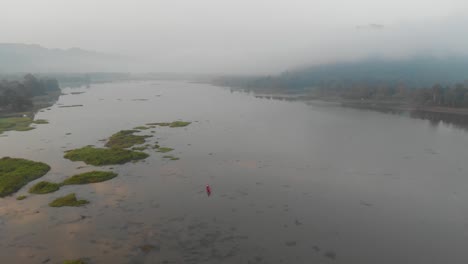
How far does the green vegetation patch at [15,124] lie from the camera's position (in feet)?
191

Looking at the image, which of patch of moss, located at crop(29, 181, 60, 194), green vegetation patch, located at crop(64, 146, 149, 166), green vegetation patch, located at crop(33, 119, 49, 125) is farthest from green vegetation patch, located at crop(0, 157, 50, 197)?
green vegetation patch, located at crop(33, 119, 49, 125)

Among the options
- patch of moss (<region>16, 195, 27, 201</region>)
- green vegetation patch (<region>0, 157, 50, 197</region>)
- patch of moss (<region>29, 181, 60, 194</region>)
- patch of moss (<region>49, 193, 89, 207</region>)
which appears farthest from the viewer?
green vegetation patch (<region>0, 157, 50, 197</region>)

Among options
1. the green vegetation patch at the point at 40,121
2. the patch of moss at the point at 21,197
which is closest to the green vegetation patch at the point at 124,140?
the patch of moss at the point at 21,197

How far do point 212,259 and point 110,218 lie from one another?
9.23 meters

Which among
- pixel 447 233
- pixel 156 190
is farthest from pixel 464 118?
pixel 156 190

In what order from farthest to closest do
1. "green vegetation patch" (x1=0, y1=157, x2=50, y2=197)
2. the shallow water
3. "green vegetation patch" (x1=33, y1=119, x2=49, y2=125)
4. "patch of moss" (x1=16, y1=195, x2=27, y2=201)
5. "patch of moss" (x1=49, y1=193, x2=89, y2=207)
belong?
1. "green vegetation patch" (x1=33, y1=119, x2=49, y2=125)
2. "green vegetation patch" (x1=0, y1=157, x2=50, y2=197)
3. "patch of moss" (x1=16, y1=195, x2=27, y2=201)
4. "patch of moss" (x1=49, y1=193, x2=89, y2=207)
5. the shallow water

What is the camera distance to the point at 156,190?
29953 millimetres

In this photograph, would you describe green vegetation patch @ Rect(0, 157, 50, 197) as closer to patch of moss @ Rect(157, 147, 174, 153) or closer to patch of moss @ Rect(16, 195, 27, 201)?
patch of moss @ Rect(16, 195, 27, 201)

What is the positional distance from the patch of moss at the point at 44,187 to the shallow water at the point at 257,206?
0.76m

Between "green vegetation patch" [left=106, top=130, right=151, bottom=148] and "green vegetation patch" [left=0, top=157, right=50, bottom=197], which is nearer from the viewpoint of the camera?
"green vegetation patch" [left=0, top=157, right=50, bottom=197]

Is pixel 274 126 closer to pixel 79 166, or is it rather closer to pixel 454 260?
pixel 79 166

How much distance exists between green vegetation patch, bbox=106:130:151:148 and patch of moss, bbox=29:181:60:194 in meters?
14.7

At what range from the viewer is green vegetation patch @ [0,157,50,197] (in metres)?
29.7

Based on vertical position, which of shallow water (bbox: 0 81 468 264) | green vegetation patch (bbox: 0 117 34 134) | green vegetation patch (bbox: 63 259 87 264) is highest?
green vegetation patch (bbox: 0 117 34 134)
